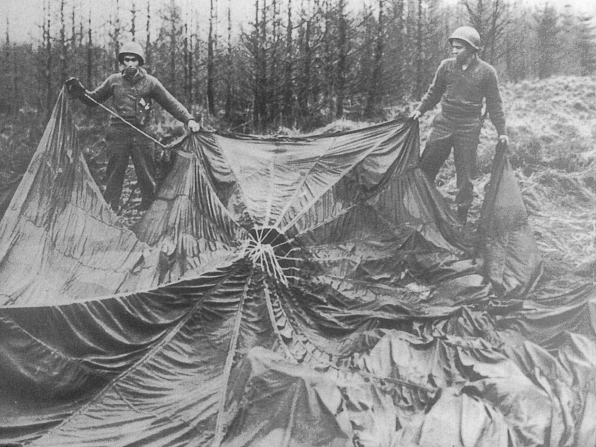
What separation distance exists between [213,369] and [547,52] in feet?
20.4

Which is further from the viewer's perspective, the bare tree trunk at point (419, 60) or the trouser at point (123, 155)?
the bare tree trunk at point (419, 60)

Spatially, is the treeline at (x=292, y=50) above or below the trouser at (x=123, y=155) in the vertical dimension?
above

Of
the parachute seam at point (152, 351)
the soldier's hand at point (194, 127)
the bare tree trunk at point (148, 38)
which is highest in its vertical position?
the bare tree trunk at point (148, 38)

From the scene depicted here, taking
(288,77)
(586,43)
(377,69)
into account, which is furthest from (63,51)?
(586,43)

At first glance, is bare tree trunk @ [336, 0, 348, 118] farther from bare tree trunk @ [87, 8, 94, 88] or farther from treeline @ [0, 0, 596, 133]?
bare tree trunk @ [87, 8, 94, 88]

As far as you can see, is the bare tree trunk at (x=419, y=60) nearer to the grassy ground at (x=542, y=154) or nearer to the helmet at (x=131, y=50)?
the grassy ground at (x=542, y=154)

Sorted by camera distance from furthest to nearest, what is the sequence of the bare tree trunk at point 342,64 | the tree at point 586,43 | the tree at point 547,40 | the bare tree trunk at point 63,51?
the bare tree trunk at point 63,51 → the bare tree trunk at point 342,64 → the tree at point 547,40 → the tree at point 586,43

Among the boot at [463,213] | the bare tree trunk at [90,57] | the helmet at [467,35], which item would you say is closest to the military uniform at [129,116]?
the bare tree trunk at [90,57]

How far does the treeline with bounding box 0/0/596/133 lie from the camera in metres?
5.96

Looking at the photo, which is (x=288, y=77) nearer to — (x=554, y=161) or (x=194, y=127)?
(x=194, y=127)

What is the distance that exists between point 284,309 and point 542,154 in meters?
4.21

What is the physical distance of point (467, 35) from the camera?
17.3 feet

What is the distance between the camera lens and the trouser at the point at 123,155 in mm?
5723

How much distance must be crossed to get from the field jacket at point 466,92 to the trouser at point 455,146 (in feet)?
0.26
